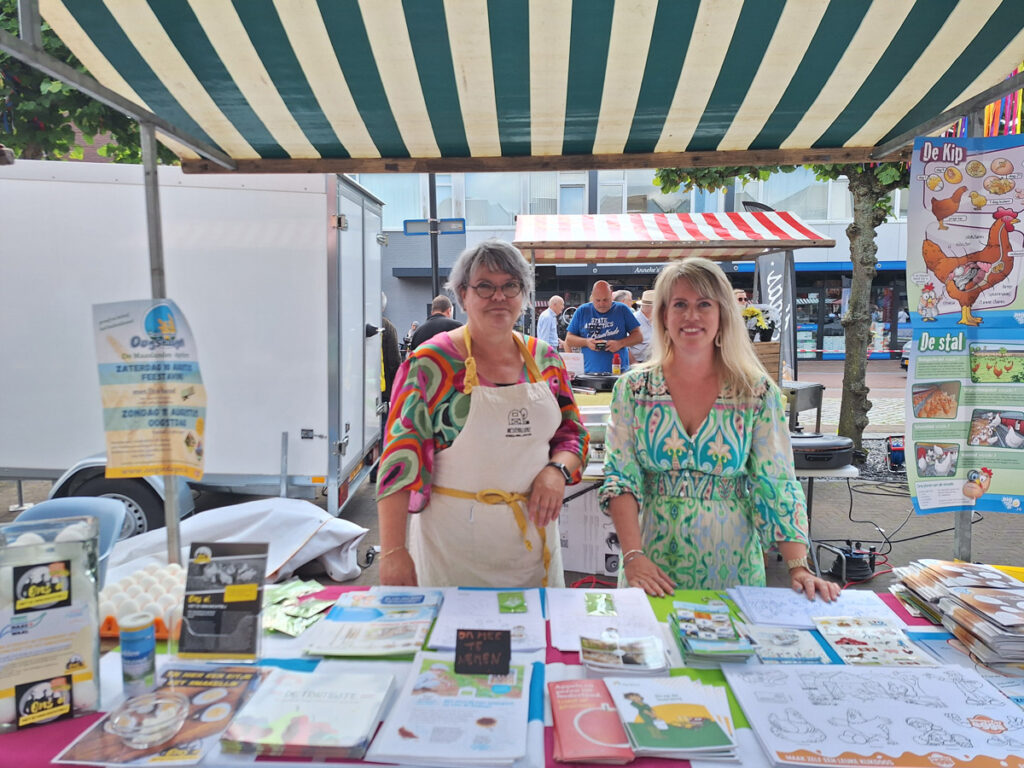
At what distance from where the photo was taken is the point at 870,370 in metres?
18.3

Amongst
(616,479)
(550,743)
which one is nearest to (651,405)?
(616,479)

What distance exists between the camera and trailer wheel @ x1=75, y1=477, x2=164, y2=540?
4.46 meters

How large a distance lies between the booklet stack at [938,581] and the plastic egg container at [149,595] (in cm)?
199

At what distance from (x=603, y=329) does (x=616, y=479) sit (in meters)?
5.23

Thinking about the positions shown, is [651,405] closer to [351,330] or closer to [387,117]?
[387,117]

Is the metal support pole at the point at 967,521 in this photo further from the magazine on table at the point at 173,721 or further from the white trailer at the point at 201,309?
the white trailer at the point at 201,309

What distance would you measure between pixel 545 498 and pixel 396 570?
1.72 feet

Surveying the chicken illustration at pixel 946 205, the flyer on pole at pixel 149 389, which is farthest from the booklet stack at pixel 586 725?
the chicken illustration at pixel 946 205

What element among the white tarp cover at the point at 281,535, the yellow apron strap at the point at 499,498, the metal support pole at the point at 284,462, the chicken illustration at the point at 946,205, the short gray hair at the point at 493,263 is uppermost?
the chicken illustration at the point at 946,205

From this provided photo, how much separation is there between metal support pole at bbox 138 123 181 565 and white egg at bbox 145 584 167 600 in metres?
0.38

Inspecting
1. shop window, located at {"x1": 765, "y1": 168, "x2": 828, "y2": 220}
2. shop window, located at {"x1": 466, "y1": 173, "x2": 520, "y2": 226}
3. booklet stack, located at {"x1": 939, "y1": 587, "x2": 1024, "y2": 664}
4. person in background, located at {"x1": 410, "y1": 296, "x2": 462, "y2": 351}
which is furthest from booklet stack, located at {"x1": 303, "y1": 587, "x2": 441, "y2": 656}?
shop window, located at {"x1": 765, "y1": 168, "x2": 828, "y2": 220}

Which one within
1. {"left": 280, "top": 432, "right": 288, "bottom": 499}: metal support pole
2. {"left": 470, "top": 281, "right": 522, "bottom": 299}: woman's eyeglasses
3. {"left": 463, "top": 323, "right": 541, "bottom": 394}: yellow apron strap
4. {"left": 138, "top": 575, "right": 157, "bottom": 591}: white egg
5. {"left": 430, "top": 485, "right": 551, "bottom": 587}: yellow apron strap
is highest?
{"left": 470, "top": 281, "right": 522, "bottom": 299}: woman's eyeglasses

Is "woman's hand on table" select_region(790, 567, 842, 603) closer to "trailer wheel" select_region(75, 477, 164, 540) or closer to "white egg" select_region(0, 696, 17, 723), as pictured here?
"white egg" select_region(0, 696, 17, 723)

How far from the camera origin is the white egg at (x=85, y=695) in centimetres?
128
